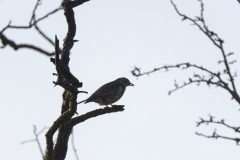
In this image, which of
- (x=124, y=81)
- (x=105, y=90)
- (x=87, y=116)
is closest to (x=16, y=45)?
(x=87, y=116)

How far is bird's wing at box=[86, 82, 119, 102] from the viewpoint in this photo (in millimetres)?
10625

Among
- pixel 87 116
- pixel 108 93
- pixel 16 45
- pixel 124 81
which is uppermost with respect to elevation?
pixel 124 81

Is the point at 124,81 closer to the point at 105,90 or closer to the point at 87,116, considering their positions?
the point at 105,90

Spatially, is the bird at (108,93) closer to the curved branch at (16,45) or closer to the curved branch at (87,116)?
the curved branch at (87,116)

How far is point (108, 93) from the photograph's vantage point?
1123 cm

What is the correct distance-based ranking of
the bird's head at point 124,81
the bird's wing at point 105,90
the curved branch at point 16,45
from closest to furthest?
the curved branch at point 16,45 → the bird's wing at point 105,90 → the bird's head at point 124,81

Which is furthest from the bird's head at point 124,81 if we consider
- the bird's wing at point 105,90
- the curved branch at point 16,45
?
the curved branch at point 16,45

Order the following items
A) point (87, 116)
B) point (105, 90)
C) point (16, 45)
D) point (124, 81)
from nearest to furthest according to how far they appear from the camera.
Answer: point (16, 45) → point (87, 116) → point (105, 90) → point (124, 81)

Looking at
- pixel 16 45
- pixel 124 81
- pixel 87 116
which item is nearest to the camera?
pixel 16 45

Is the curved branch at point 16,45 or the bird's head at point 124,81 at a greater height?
the bird's head at point 124,81

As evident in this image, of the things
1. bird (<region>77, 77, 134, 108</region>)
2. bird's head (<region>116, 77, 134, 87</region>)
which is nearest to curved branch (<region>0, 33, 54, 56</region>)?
bird (<region>77, 77, 134, 108</region>)

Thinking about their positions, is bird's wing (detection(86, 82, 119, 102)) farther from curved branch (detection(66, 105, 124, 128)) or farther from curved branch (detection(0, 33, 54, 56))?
curved branch (detection(0, 33, 54, 56))

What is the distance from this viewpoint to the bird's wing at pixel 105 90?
10.6m

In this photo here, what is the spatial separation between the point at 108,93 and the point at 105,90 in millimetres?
87
